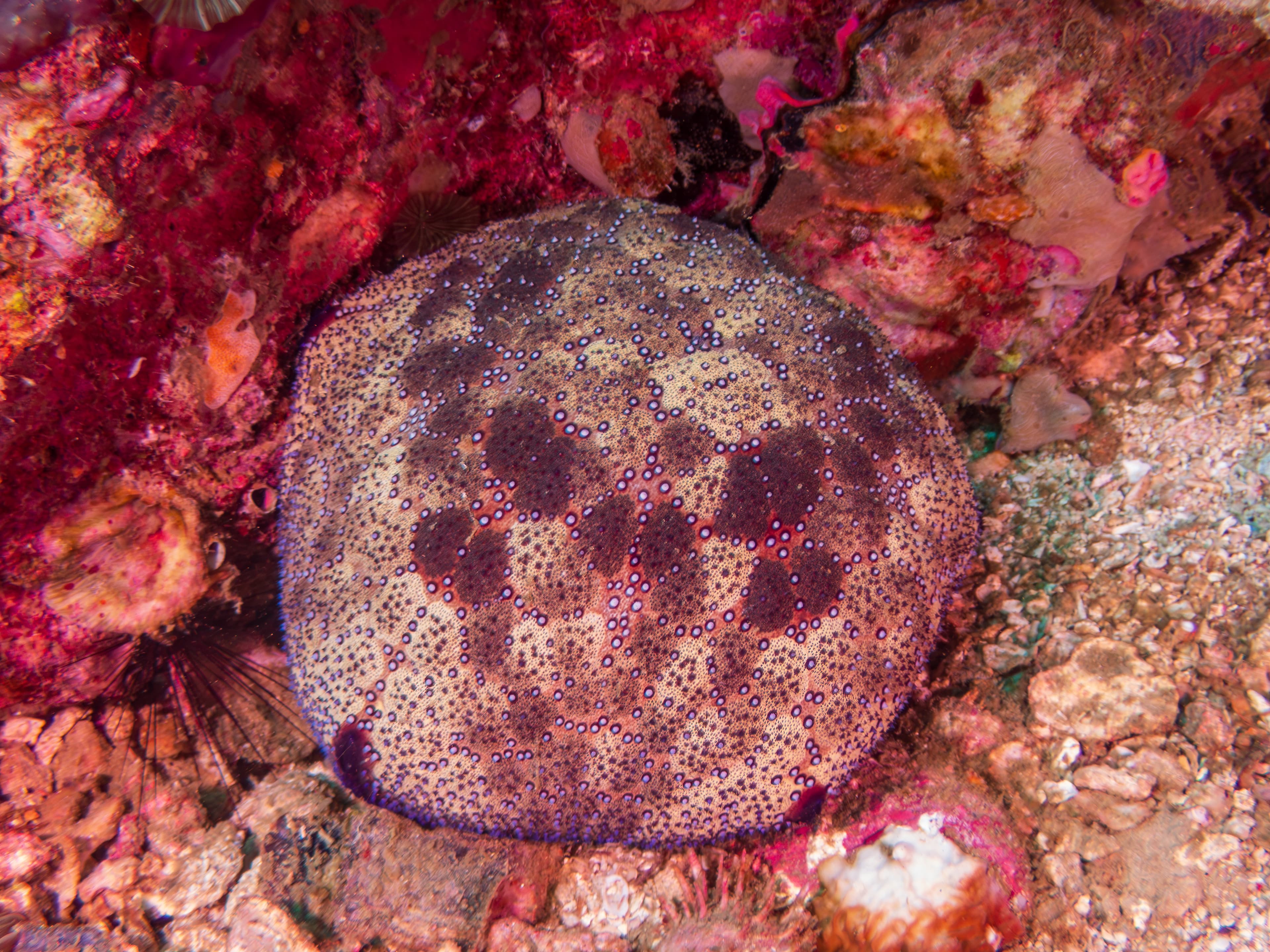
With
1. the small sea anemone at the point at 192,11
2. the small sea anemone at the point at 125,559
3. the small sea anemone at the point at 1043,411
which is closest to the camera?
the small sea anemone at the point at 192,11

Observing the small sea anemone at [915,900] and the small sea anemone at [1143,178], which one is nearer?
the small sea anemone at [915,900]

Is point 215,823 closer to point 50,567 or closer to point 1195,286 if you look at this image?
point 50,567

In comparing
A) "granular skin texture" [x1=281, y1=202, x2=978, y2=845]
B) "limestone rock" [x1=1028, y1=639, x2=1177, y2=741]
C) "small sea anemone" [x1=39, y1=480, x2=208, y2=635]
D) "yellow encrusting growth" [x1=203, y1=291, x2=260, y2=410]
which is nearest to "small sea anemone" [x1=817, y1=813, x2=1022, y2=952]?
"granular skin texture" [x1=281, y1=202, x2=978, y2=845]

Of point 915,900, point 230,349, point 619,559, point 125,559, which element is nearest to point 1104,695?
point 915,900

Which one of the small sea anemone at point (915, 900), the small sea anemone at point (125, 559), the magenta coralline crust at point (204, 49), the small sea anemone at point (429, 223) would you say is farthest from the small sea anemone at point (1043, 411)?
the small sea anemone at point (125, 559)

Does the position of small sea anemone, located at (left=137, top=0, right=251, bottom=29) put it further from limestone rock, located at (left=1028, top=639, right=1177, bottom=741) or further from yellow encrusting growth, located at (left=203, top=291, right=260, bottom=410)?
limestone rock, located at (left=1028, top=639, right=1177, bottom=741)

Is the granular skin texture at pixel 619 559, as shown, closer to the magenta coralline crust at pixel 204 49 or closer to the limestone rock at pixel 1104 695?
the limestone rock at pixel 1104 695

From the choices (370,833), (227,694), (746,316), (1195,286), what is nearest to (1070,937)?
(746,316)
